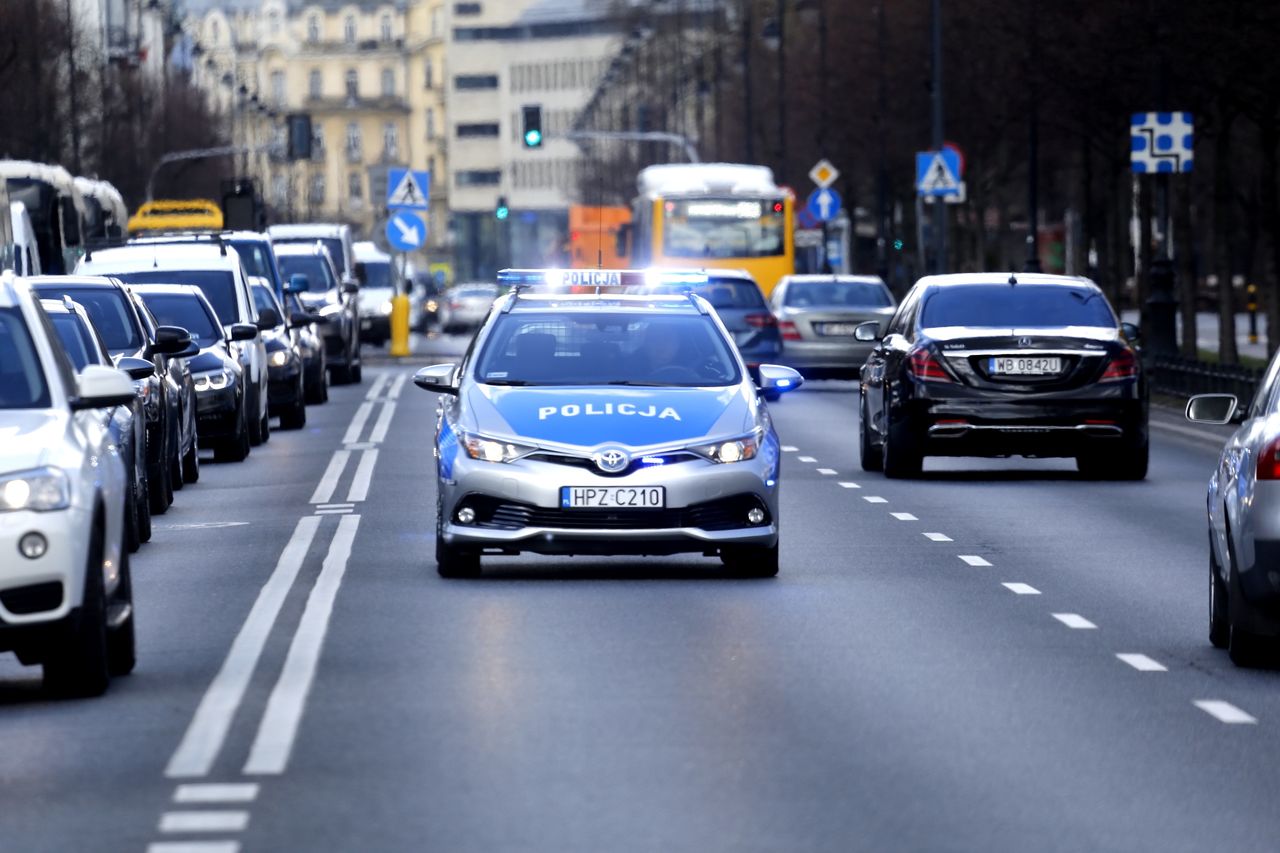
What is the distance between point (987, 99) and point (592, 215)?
2616 centimetres

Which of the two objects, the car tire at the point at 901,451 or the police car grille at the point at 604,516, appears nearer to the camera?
the police car grille at the point at 604,516

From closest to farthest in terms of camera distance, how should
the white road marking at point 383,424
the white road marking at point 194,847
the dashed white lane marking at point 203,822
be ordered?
1. the white road marking at point 194,847
2. the dashed white lane marking at point 203,822
3. the white road marking at point 383,424

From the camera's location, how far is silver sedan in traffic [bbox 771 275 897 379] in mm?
42750

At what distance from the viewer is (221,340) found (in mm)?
27406

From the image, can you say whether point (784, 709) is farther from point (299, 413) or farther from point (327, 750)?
point (299, 413)

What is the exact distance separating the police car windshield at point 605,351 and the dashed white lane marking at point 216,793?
7294mm

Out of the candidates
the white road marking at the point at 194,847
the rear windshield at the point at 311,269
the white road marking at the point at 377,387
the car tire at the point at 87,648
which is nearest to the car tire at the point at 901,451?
the car tire at the point at 87,648

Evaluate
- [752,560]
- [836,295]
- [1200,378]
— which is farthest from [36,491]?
[836,295]

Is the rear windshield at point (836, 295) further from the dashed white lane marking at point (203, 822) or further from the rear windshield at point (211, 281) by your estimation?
the dashed white lane marking at point (203, 822)

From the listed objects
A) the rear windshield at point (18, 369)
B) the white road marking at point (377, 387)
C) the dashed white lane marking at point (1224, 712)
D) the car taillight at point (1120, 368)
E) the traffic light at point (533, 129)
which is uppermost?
the traffic light at point (533, 129)

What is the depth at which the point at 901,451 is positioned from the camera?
24.5 m

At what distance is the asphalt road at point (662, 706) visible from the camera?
8789mm

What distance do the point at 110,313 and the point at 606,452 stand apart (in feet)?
27.7

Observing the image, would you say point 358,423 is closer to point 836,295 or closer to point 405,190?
point 836,295
